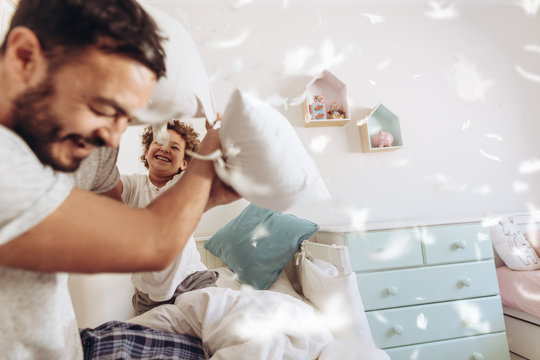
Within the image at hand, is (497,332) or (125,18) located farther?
(497,332)

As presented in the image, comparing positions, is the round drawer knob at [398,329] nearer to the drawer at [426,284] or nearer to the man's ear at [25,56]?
the drawer at [426,284]

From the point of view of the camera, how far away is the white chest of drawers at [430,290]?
1.41 metres

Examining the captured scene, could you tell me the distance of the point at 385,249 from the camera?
57.4 inches

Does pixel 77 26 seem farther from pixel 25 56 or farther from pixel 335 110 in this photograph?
pixel 335 110

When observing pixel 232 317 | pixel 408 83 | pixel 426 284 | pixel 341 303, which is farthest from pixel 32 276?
pixel 408 83

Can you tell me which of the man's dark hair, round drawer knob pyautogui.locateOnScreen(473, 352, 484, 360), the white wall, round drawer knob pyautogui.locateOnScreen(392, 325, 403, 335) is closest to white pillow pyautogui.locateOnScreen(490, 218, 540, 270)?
the white wall

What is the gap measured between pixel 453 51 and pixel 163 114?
243cm

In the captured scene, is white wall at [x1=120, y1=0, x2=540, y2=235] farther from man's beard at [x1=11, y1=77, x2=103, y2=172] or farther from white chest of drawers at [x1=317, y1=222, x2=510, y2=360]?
man's beard at [x1=11, y1=77, x2=103, y2=172]

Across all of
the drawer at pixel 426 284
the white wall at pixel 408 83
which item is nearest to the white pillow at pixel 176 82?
the drawer at pixel 426 284

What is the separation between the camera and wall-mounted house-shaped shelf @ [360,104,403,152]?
1.98 m

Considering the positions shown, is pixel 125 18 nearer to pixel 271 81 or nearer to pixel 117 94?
pixel 117 94

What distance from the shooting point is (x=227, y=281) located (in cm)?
151

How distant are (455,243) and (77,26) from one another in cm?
166

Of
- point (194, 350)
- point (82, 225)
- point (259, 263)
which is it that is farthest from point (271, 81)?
point (82, 225)
